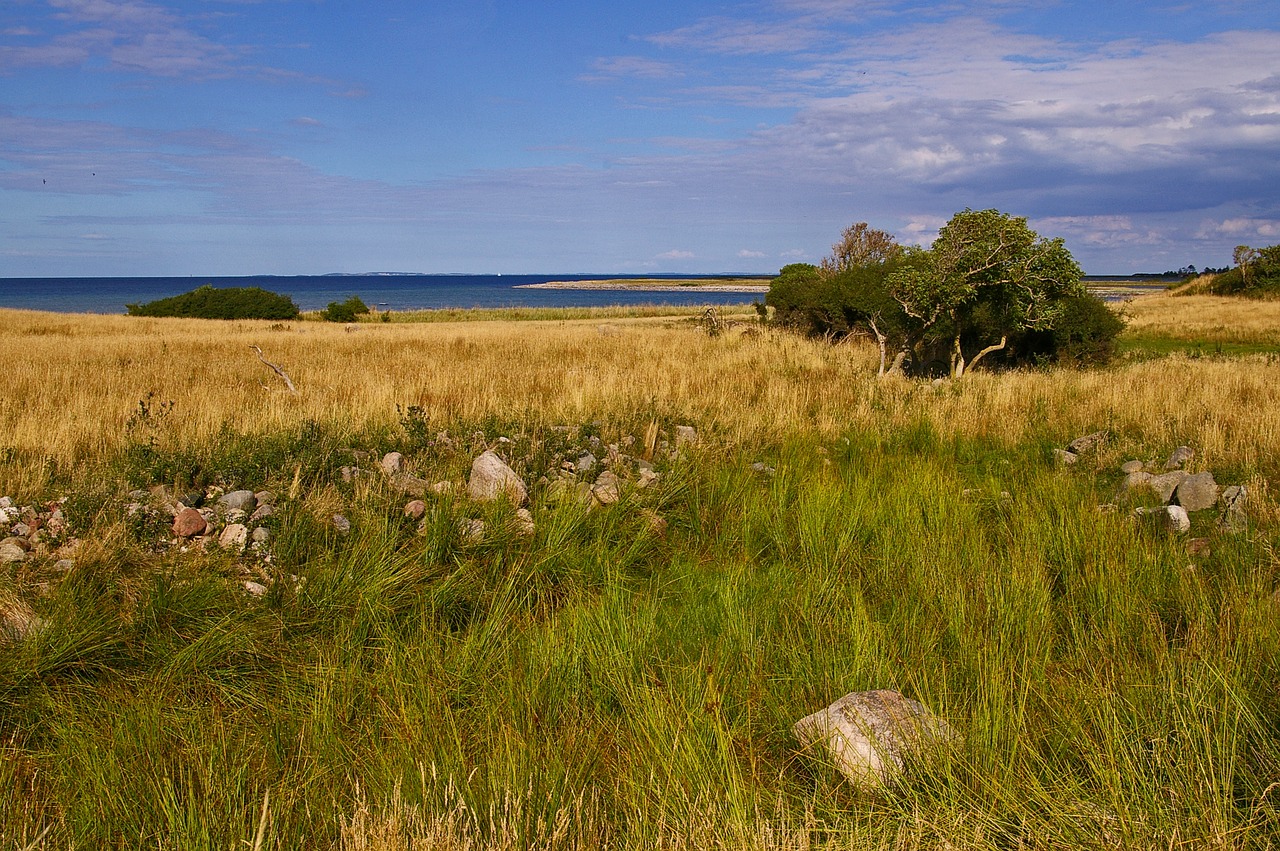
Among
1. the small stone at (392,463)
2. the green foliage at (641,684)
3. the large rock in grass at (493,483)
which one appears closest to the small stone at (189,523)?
the green foliage at (641,684)

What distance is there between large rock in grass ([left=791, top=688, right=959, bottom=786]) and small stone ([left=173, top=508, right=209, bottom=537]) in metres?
4.51

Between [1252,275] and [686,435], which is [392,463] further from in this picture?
[1252,275]

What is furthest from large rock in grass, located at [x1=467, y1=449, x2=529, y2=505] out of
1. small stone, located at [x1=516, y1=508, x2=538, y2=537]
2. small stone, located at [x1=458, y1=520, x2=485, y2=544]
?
small stone, located at [x1=458, y1=520, x2=485, y2=544]

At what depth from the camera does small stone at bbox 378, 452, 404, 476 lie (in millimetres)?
6855

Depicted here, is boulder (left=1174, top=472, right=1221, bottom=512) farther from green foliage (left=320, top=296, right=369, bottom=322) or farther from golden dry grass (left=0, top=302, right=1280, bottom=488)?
green foliage (left=320, top=296, right=369, bottom=322)

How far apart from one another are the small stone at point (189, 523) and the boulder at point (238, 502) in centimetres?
18

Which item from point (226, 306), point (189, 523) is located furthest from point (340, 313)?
point (189, 523)

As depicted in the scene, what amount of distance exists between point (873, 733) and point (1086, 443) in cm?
705

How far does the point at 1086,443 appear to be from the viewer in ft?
28.5

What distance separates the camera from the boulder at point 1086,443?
28.1 feet

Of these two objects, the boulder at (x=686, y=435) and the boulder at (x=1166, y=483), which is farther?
the boulder at (x=686, y=435)

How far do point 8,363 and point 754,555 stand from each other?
15394 mm

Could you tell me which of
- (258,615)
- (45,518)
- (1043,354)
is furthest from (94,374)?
(1043,354)

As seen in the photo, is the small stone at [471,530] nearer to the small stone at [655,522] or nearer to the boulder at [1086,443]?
the small stone at [655,522]
